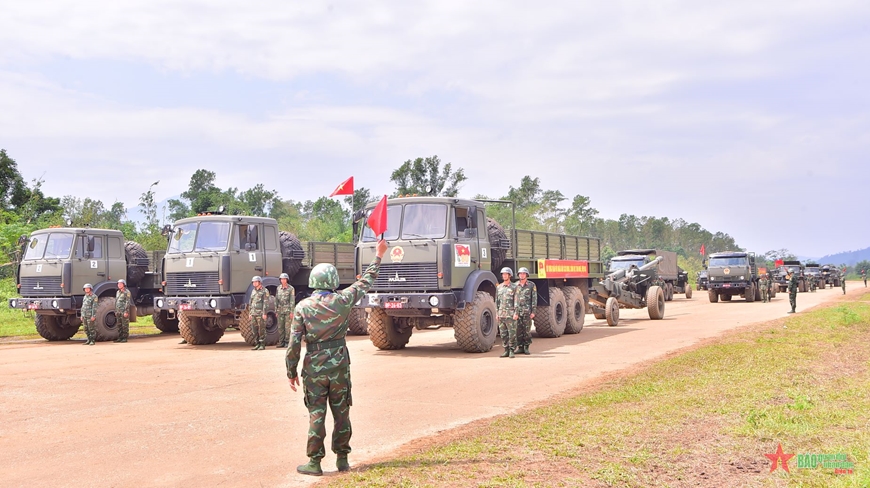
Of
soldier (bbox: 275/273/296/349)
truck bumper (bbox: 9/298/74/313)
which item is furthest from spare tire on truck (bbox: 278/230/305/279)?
truck bumper (bbox: 9/298/74/313)

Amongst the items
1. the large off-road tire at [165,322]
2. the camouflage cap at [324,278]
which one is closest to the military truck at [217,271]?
the large off-road tire at [165,322]

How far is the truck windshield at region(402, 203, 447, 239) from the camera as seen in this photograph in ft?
48.5

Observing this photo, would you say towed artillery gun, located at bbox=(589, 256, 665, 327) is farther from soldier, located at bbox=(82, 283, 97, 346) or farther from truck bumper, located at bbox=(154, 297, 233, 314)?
soldier, located at bbox=(82, 283, 97, 346)

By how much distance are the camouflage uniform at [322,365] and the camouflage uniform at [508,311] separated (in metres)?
8.01

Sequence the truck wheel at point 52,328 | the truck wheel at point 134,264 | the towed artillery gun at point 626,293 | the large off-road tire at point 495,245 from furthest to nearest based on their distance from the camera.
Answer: the towed artillery gun at point 626,293 → the truck wheel at point 134,264 → the truck wheel at point 52,328 → the large off-road tire at point 495,245

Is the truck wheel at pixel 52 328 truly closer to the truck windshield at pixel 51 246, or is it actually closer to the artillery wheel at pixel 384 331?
the truck windshield at pixel 51 246

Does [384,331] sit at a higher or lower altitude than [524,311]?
lower

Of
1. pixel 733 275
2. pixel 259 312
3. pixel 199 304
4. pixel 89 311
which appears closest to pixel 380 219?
pixel 259 312

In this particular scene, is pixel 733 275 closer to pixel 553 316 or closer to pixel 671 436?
pixel 553 316

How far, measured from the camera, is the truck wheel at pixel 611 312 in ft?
73.2

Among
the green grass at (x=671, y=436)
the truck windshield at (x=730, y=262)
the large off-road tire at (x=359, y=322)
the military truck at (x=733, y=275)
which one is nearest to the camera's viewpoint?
the green grass at (x=671, y=436)

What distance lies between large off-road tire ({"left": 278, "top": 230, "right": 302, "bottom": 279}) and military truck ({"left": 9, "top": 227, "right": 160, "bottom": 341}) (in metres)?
4.13

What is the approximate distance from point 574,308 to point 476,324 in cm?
529

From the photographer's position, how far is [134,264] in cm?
2144
